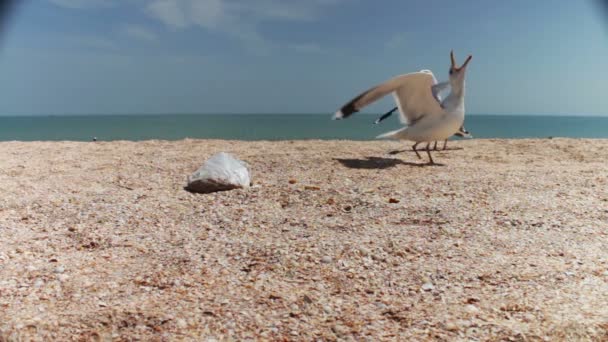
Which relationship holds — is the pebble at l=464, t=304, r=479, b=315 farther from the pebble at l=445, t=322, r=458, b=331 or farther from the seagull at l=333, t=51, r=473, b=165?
the seagull at l=333, t=51, r=473, b=165

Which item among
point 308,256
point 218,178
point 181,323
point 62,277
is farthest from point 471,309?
point 218,178

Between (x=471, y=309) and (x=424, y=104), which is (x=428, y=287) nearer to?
(x=471, y=309)

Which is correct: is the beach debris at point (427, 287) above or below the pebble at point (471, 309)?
above

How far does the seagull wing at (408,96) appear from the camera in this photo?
6.21 metres

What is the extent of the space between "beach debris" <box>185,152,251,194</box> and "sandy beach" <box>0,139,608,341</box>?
173 millimetres

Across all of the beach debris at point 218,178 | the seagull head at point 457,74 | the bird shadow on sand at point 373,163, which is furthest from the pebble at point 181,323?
the seagull head at point 457,74

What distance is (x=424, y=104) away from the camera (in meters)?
6.62

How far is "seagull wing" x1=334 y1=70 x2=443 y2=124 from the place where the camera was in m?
6.21

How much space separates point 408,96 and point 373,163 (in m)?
1.18

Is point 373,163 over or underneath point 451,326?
over

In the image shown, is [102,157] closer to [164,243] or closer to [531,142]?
[164,243]

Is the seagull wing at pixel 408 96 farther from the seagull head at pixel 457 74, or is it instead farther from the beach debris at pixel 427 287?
the beach debris at pixel 427 287

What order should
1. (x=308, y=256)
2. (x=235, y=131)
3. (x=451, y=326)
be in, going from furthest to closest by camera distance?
(x=235, y=131)
(x=308, y=256)
(x=451, y=326)

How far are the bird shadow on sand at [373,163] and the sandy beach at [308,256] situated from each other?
21.3 inches
